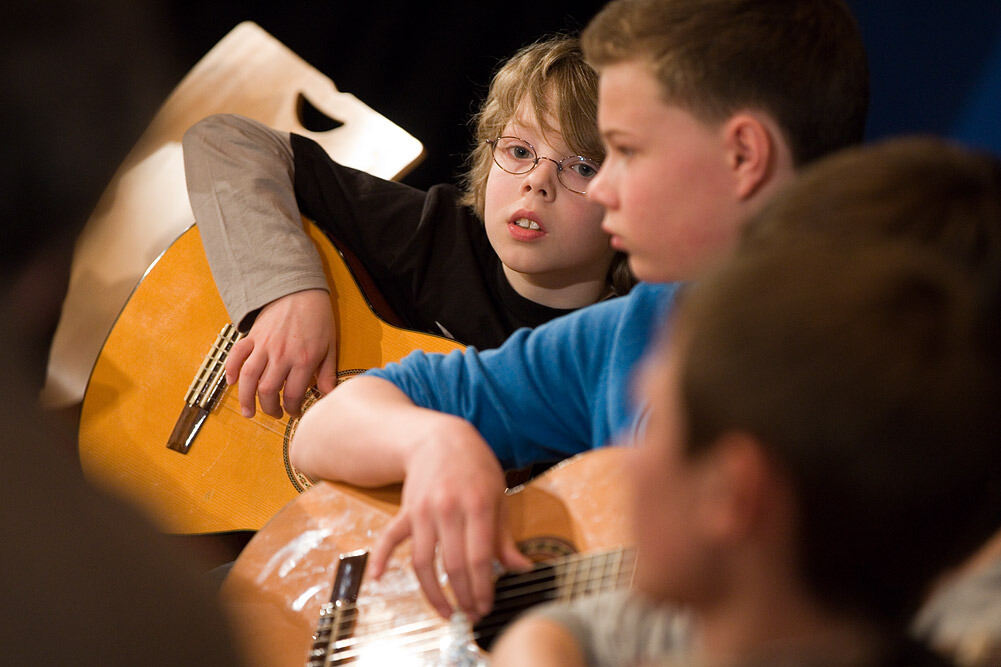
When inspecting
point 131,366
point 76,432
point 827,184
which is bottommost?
point 76,432

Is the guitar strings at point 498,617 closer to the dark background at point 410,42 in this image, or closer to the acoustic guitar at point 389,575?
the acoustic guitar at point 389,575

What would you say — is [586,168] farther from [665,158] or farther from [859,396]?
[859,396]

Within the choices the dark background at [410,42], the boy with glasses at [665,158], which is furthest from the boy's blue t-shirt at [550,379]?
the dark background at [410,42]

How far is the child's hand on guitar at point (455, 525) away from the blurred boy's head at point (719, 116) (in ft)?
0.86

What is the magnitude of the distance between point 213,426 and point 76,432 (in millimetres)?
408

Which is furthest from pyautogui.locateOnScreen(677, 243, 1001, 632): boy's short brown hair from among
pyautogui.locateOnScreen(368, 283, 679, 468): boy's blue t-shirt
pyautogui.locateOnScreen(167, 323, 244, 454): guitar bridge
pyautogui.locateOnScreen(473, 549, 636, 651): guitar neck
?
pyautogui.locateOnScreen(167, 323, 244, 454): guitar bridge

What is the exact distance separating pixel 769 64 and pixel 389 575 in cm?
62

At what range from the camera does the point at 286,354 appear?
Result: 146cm

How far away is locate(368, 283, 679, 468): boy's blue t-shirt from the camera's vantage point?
1.02 meters

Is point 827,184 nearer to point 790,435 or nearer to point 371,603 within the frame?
point 790,435

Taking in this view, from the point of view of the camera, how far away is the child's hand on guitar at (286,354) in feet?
4.83

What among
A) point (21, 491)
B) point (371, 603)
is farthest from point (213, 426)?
point (21, 491)

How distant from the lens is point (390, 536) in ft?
3.05

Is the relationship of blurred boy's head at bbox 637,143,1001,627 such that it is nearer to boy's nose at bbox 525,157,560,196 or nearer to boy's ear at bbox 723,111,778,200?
boy's ear at bbox 723,111,778,200
